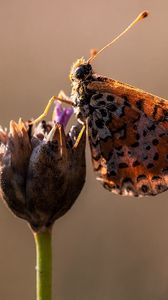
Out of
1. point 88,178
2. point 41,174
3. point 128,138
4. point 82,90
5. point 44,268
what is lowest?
point 44,268

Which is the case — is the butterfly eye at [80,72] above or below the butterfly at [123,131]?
above

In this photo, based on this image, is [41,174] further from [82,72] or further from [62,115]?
[82,72]

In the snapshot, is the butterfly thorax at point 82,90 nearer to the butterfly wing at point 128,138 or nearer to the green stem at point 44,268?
the butterfly wing at point 128,138

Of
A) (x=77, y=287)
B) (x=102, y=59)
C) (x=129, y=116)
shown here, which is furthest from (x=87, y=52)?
(x=129, y=116)

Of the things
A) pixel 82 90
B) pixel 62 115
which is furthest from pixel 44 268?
pixel 82 90

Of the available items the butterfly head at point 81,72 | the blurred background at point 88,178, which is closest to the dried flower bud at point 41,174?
the butterfly head at point 81,72

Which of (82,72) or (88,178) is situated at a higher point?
(88,178)

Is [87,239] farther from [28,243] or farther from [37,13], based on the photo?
[37,13]

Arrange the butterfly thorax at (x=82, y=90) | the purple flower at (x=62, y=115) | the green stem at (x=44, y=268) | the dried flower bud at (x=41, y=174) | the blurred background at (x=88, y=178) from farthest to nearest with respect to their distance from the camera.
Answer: the blurred background at (x=88, y=178) < the butterfly thorax at (x=82, y=90) < the purple flower at (x=62, y=115) < the dried flower bud at (x=41, y=174) < the green stem at (x=44, y=268)
